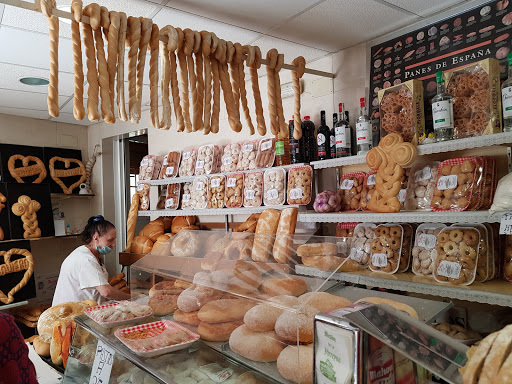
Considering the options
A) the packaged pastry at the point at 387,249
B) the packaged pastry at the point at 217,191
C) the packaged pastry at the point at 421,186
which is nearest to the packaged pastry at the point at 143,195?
the packaged pastry at the point at 217,191

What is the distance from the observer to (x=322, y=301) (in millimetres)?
1216

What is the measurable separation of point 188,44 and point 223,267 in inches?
46.0

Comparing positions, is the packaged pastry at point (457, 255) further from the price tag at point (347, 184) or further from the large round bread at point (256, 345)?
the large round bread at point (256, 345)

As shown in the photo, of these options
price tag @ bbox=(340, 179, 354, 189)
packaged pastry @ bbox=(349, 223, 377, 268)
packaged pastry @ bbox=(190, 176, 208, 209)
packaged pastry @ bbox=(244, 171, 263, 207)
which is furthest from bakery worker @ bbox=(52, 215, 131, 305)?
price tag @ bbox=(340, 179, 354, 189)

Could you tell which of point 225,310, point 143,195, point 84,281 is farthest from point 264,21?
point 143,195

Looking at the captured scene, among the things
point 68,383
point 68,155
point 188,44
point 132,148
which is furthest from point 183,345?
point 132,148

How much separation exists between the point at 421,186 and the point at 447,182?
22 centimetres

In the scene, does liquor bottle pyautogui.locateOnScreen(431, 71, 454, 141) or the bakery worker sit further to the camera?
the bakery worker

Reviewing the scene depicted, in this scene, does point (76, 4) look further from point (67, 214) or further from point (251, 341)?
point (67, 214)

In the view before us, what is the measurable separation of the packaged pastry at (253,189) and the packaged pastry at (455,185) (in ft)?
4.88

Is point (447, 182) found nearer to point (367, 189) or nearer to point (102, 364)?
point (367, 189)

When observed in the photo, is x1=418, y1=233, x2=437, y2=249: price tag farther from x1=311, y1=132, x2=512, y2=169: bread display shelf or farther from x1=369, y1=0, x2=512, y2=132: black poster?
x1=369, y1=0, x2=512, y2=132: black poster

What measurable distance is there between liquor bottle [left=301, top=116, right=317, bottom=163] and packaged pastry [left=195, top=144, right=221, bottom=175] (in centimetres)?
111

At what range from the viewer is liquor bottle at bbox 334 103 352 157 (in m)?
2.86
